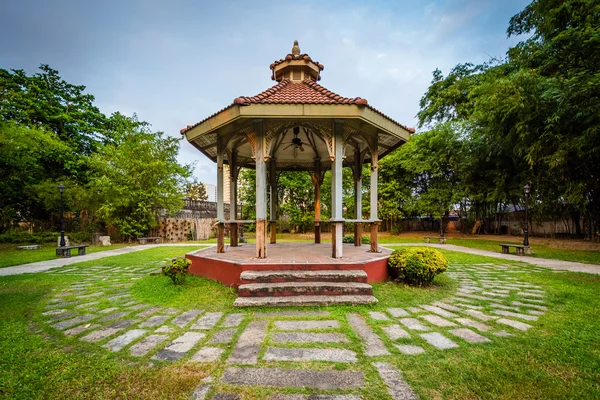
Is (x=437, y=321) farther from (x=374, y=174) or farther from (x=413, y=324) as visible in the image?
(x=374, y=174)

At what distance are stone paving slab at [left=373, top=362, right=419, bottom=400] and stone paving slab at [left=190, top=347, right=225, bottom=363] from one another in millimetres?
1431

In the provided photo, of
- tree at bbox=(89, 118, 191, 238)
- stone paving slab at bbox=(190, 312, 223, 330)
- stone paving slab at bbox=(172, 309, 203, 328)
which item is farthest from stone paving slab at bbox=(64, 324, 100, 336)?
tree at bbox=(89, 118, 191, 238)

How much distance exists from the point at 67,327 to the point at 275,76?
678 centimetres

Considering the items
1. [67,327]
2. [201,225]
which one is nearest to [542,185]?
[67,327]

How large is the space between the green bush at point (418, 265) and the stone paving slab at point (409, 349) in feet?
7.95

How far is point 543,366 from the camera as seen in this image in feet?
7.22

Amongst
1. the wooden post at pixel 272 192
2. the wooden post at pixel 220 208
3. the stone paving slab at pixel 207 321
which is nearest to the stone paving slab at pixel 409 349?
the stone paving slab at pixel 207 321

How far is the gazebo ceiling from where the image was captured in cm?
473

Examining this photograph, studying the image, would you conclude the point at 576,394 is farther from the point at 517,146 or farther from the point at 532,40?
the point at 532,40

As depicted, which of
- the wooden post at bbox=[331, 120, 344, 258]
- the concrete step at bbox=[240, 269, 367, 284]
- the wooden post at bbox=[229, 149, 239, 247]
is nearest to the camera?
the concrete step at bbox=[240, 269, 367, 284]

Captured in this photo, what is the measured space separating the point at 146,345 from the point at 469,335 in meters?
3.40

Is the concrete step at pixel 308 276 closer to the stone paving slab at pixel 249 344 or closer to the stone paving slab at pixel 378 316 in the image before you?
the stone paving slab at pixel 378 316

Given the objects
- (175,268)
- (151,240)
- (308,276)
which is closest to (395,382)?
(308,276)

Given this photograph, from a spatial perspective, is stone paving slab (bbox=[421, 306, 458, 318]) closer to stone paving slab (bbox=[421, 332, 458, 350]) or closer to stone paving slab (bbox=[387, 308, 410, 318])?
stone paving slab (bbox=[387, 308, 410, 318])
